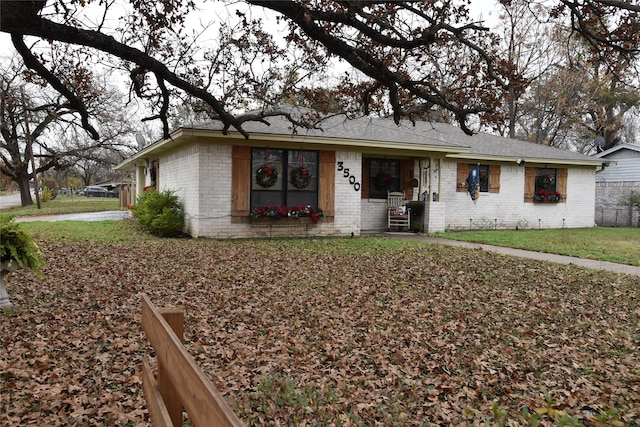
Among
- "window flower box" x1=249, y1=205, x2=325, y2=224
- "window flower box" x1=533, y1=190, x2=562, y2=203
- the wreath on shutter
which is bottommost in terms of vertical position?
"window flower box" x1=249, y1=205, x2=325, y2=224

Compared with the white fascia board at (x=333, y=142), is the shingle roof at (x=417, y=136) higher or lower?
higher

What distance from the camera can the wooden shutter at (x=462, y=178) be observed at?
16.4 m

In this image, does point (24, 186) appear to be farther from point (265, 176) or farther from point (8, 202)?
point (265, 176)

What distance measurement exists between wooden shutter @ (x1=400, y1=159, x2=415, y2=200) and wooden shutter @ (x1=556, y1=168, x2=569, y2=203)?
21.9ft

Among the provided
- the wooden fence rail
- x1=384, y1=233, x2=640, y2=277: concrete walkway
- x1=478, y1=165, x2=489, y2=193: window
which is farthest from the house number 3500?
the wooden fence rail

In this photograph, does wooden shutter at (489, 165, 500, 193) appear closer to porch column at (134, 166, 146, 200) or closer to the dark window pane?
the dark window pane

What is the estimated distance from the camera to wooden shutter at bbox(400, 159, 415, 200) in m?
15.6

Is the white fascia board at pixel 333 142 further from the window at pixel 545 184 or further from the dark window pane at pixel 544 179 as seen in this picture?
the dark window pane at pixel 544 179

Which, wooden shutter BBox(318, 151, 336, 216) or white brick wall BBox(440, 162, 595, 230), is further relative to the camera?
white brick wall BBox(440, 162, 595, 230)

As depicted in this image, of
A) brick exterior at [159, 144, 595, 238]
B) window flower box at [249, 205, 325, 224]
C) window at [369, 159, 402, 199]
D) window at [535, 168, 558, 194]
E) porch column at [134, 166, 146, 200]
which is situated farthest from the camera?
porch column at [134, 166, 146, 200]

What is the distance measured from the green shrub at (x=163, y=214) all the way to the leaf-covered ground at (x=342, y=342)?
13.7 feet

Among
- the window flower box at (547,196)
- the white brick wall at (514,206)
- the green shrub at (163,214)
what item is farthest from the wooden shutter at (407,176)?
the green shrub at (163,214)

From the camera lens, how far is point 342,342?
4.72m

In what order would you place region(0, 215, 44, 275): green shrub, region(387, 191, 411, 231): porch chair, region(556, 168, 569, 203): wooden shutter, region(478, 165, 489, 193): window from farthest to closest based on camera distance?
region(556, 168, 569, 203): wooden shutter < region(478, 165, 489, 193): window < region(387, 191, 411, 231): porch chair < region(0, 215, 44, 275): green shrub
